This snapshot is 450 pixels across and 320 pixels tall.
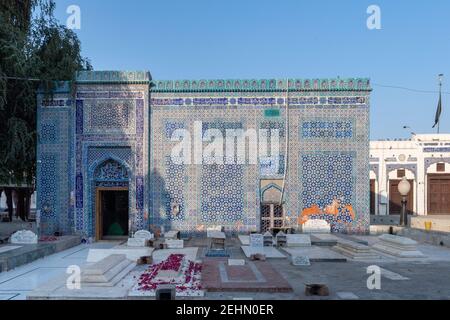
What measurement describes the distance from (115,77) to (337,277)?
32.7 ft

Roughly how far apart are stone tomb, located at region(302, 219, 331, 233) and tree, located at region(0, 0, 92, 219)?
9719mm

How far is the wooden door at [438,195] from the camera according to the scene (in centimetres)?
2080

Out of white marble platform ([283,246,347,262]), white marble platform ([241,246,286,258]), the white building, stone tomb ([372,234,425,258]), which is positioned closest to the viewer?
white marble platform ([283,246,347,262])

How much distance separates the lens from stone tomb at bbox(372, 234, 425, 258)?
9.92m

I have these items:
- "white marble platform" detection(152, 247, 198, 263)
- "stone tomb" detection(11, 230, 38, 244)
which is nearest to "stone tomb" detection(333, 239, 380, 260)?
"white marble platform" detection(152, 247, 198, 263)

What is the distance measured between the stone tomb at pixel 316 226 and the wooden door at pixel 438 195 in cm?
1024

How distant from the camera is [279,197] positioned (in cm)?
1379

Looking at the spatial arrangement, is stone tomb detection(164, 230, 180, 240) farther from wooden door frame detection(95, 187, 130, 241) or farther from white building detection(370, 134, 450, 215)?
white building detection(370, 134, 450, 215)

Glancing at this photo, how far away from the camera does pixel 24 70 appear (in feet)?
41.8

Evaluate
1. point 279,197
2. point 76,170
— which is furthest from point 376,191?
point 76,170

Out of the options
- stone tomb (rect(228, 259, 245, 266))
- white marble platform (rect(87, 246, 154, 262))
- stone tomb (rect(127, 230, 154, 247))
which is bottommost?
white marble platform (rect(87, 246, 154, 262))

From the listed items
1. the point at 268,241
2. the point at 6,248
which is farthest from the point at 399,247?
the point at 6,248

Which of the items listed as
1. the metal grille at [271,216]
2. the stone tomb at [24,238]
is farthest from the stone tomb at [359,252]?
the stone tomb at [24,238]

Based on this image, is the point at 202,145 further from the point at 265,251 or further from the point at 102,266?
the point at 102,266
